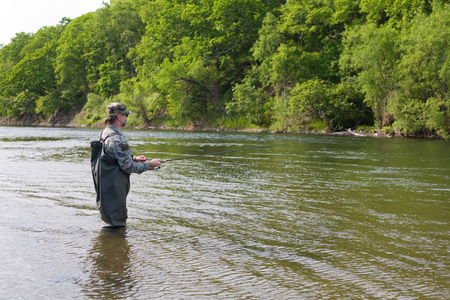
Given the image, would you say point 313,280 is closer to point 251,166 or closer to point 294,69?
point 251,166

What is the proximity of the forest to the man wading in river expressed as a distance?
31423 millimetres

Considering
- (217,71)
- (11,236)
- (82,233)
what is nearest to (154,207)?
(82,233)

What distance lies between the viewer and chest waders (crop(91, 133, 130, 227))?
20.5 feet

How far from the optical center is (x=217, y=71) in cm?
5934

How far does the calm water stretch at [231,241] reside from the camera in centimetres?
443

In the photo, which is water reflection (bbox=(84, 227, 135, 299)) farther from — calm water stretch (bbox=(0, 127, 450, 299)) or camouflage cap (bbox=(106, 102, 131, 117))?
camouflage cap (bbox=(106, 102, 131, 117))

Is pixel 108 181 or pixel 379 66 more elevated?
pixel 379 66

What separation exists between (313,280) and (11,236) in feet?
13.3

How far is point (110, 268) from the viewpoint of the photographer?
491cm

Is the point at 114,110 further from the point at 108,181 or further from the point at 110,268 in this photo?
the point at 110,268

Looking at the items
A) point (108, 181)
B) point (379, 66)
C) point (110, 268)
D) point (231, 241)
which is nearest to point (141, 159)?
point (108, 181)

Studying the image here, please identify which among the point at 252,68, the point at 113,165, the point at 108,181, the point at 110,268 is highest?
the point at 252,68

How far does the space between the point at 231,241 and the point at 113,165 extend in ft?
6.33

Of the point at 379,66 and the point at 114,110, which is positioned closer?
the point at 114,110
